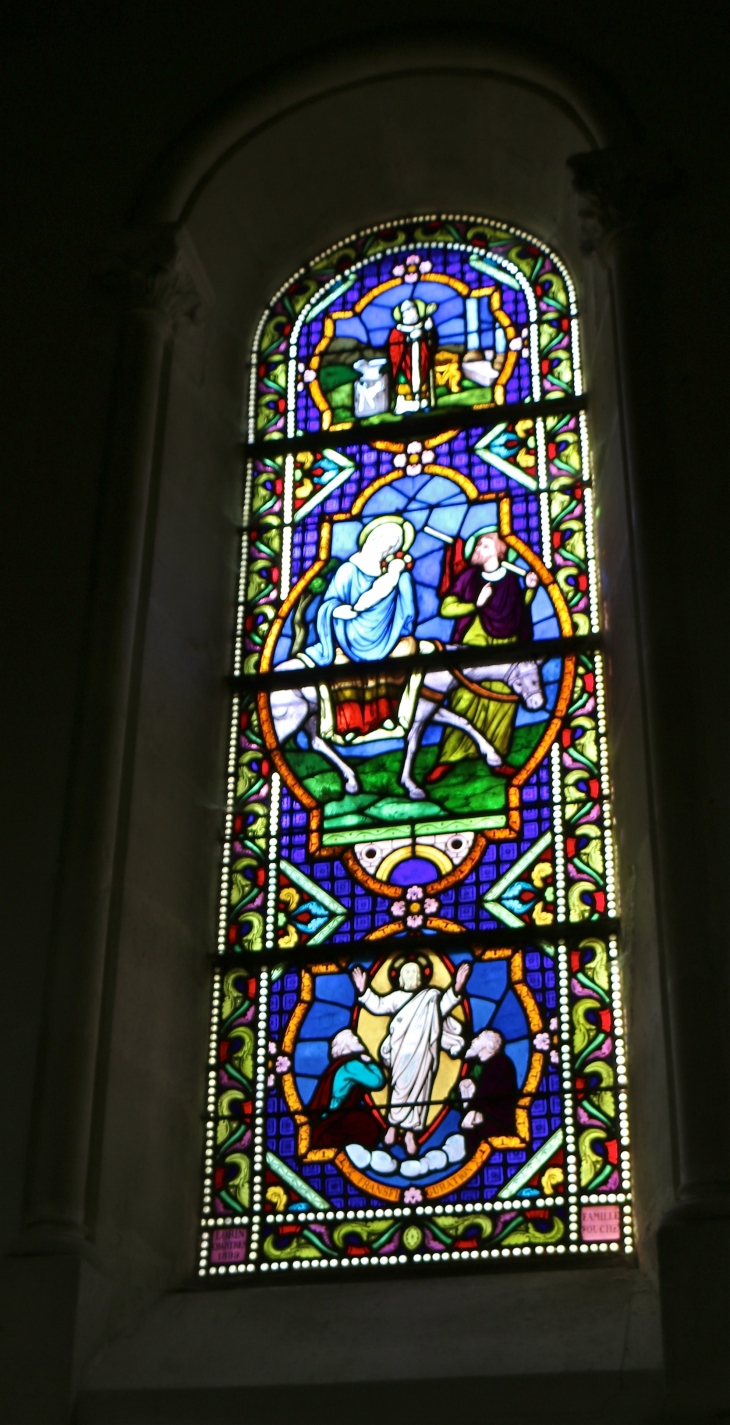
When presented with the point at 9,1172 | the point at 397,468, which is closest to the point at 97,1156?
the point at 9,1172

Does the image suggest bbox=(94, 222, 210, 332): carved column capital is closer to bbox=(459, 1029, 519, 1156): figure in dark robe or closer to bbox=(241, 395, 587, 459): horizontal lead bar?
bbox=(241, 395, 587, 459): horizontal lead bar

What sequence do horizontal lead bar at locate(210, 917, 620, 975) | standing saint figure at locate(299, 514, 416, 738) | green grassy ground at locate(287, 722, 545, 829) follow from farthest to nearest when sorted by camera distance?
standing saint figure at locate(299, 514, 416, 738) → green grassy ground at locate(287, 722, 545, 829) → horizontal lead bar at locate(210, 917, 620, 975)

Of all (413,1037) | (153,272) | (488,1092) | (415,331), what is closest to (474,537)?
(415,331)

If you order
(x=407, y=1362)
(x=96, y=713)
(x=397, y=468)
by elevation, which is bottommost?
(x=407, y=1362)

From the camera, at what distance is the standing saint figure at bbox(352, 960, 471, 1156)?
5789 mm

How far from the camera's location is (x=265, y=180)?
7734mm

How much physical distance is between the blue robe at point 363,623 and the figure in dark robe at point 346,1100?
4.77ft

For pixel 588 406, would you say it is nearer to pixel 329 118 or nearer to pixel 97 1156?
pixel 329 118

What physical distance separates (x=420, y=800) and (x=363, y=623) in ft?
2.64

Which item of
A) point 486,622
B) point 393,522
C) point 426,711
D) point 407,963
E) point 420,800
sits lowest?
point 407,963

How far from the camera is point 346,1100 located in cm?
588

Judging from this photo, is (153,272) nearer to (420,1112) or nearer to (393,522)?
(393,522)

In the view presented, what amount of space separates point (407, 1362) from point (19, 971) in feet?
5.50

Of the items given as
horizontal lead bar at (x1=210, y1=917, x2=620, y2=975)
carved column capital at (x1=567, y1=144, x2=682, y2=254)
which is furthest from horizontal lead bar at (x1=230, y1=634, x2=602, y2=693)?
carved column capital at (x1=567, y1=144, x2=682, y2=254)
